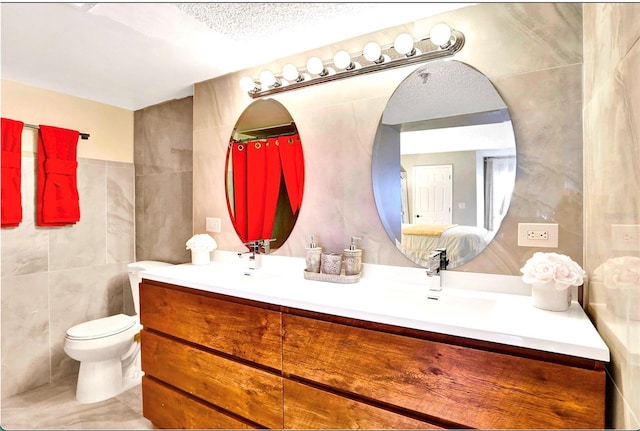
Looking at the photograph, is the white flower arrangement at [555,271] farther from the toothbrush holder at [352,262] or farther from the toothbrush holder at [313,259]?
the toothbrush holder at [313,259]

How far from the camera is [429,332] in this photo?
1111mm

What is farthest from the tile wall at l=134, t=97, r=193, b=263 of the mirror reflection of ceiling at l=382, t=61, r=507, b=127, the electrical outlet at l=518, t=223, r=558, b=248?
the electrical outlet at l=518, t=223, r=558, b=248

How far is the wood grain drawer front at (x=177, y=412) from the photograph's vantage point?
1.64 metres

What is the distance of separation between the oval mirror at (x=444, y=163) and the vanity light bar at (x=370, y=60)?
71 mm

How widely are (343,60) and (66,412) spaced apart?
9.05ft

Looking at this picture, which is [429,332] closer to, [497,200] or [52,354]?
[497,200]

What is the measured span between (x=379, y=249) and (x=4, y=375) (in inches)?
106

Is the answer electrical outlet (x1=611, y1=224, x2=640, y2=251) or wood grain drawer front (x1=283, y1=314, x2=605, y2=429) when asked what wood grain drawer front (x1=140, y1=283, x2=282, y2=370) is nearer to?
wood grain drawer front (x1=283, y1=314, x2=605, y2=429)

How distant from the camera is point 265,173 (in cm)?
218

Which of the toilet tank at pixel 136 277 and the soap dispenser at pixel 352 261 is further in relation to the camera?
the toilet tank at pixel 136 277

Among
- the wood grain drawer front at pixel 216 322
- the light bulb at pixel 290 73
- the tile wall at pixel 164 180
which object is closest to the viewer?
the wood grain drawer front at pixel 216 322

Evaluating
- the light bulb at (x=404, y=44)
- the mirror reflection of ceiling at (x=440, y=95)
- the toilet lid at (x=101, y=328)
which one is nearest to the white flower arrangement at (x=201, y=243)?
the toilet lid at (x=101, y=328)

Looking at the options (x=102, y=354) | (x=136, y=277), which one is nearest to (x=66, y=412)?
(x=102, y=354)

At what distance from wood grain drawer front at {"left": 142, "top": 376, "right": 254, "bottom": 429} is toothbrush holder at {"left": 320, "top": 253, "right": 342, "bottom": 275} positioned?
0.80 meters
